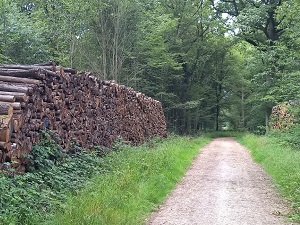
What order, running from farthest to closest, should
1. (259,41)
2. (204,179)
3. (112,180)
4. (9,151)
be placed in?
(259,41) → (204,179) → (112,180) → (9,151)

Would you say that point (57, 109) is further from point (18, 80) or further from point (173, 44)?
point (173, 44)

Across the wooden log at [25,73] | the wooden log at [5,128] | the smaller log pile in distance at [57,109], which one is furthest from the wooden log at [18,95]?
the wooden log at [25,73]

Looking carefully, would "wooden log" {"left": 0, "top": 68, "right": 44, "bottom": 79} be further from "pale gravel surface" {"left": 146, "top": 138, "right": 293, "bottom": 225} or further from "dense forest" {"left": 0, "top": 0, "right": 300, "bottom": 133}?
"dense forest" {"left": 0, "top": 0, "right": 300, "bottom": 133}

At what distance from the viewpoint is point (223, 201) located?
25.1 feet

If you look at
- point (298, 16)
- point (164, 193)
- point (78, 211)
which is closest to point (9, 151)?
point (78, 211)

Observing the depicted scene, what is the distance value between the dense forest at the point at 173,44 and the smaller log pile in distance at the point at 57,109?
4.47 meters

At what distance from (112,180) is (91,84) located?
13.5 ft

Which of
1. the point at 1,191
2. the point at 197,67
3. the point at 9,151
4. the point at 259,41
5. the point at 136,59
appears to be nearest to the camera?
the point at 1,191

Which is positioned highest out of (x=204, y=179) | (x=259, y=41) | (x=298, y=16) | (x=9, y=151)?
(x=259, y=41)

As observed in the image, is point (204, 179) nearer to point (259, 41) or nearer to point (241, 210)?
point (241, 210)

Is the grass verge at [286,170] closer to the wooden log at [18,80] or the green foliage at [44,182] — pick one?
the green foliage at [44,182]

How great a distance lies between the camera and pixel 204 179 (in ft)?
33.3

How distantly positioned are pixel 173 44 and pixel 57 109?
2470 cm

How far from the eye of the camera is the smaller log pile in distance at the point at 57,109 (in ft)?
20.8
